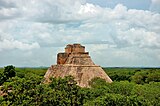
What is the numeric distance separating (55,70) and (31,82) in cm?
2717

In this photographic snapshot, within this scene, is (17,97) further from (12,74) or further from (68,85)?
(12,74)

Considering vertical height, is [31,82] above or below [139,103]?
above

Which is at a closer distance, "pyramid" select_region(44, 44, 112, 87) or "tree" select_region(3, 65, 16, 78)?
"pyramid" select_region(44, 44, 112, 87)

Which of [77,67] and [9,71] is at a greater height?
[77,67]

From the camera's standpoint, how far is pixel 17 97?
69.2ft

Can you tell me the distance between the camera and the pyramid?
45.8 metres

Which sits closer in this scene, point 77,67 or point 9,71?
point 77,67

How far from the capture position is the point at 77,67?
46.8 metres

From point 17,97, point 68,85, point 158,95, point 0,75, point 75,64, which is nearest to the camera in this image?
point 17,97

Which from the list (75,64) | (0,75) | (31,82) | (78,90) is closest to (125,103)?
(78,90)

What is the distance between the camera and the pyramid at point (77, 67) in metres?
45.8

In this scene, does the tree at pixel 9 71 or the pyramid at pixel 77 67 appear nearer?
the pyramid at pixel 77 67

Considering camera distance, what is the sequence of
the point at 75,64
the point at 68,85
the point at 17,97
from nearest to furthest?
1. the point at 17,97
2. the point at 68,85
3. the point at 75,64

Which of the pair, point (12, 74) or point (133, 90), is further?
point (12, 74)
